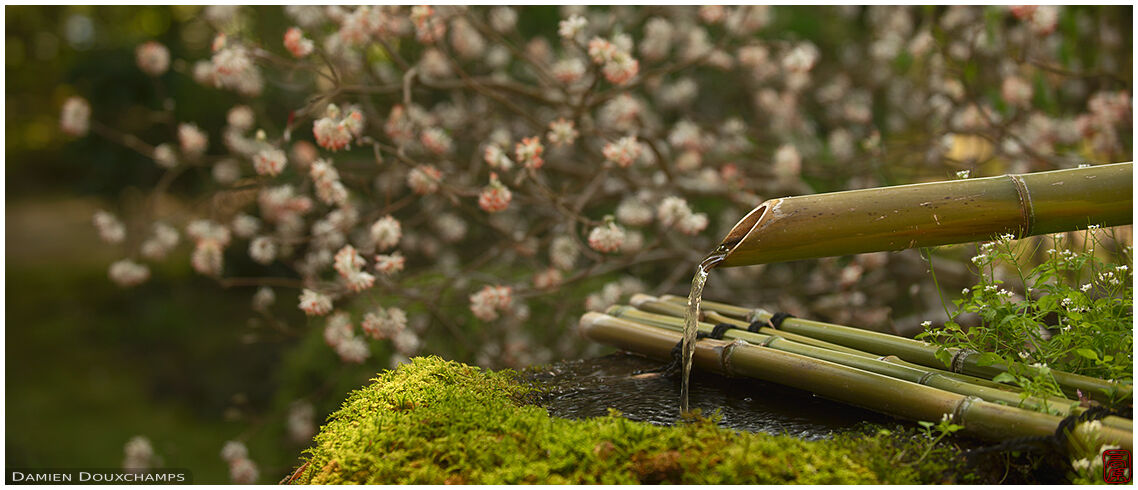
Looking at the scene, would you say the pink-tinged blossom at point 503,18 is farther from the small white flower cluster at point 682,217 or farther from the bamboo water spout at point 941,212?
the bamboo water spout at point 941,212

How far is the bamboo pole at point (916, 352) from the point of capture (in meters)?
1.21

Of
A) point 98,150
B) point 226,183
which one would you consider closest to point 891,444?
point 226,183

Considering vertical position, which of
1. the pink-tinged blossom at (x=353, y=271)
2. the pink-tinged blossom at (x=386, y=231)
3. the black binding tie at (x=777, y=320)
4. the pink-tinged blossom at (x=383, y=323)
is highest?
the pink-tinged blossom at (x=386, y=231)

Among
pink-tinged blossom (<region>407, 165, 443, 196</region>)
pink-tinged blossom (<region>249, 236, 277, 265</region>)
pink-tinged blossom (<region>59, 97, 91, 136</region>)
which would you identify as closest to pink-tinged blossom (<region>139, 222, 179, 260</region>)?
pink-tinged blossom (<region>59, 97, 91, 136</region>)

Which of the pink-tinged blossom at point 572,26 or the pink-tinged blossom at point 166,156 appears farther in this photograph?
the pink-tinged blossom at point 166,156

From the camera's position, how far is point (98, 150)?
3906mm

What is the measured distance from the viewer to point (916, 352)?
4.76 ft

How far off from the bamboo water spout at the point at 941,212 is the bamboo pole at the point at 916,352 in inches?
8.7

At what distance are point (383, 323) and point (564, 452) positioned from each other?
49.2 inches

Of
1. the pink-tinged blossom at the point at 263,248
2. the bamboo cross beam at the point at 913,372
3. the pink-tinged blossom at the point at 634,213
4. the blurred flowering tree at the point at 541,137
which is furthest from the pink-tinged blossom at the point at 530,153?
the pink-tinged blossom at the point at 263,248

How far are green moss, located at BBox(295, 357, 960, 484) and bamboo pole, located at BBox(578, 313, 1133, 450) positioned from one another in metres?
→ 0.08

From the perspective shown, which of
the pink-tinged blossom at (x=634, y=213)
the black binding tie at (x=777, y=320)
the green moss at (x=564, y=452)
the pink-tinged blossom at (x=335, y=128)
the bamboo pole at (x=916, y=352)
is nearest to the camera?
the green moss at (x=564, y=452)
